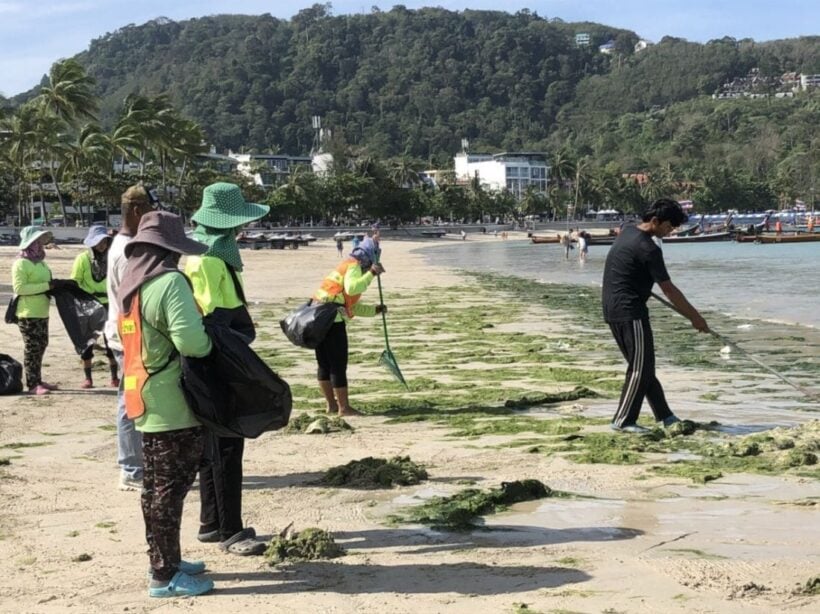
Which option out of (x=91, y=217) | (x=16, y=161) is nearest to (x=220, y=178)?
(x=91, y=217)

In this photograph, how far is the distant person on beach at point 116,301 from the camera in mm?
6152

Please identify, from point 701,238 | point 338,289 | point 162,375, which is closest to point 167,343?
point 162,375

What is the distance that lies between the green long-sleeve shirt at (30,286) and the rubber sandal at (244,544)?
5.69 meters

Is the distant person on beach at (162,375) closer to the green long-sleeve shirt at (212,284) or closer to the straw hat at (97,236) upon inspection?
the green long-sleeve shirt at (212,284)

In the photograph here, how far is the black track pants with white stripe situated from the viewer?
793cm

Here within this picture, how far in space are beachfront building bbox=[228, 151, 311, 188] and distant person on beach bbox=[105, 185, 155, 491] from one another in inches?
4448

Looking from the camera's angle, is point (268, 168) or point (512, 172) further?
point (512, 172)

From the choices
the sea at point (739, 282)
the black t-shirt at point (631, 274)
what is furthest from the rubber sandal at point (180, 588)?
the sea at point (739, 282)

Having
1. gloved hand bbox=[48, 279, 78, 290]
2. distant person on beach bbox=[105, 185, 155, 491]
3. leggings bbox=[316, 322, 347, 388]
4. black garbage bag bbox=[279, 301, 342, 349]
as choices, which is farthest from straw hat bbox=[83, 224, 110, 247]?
distant person on beach bbox=[105, 185, 155, 491]

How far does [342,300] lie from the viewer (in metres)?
9.06

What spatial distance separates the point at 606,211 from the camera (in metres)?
157

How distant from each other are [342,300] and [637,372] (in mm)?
2727

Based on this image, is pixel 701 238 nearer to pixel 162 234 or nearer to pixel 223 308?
pixel 223 308

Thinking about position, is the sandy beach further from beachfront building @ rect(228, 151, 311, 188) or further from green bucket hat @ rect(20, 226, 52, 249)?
beachfront building @ rect(228, 151, 311, 188)
